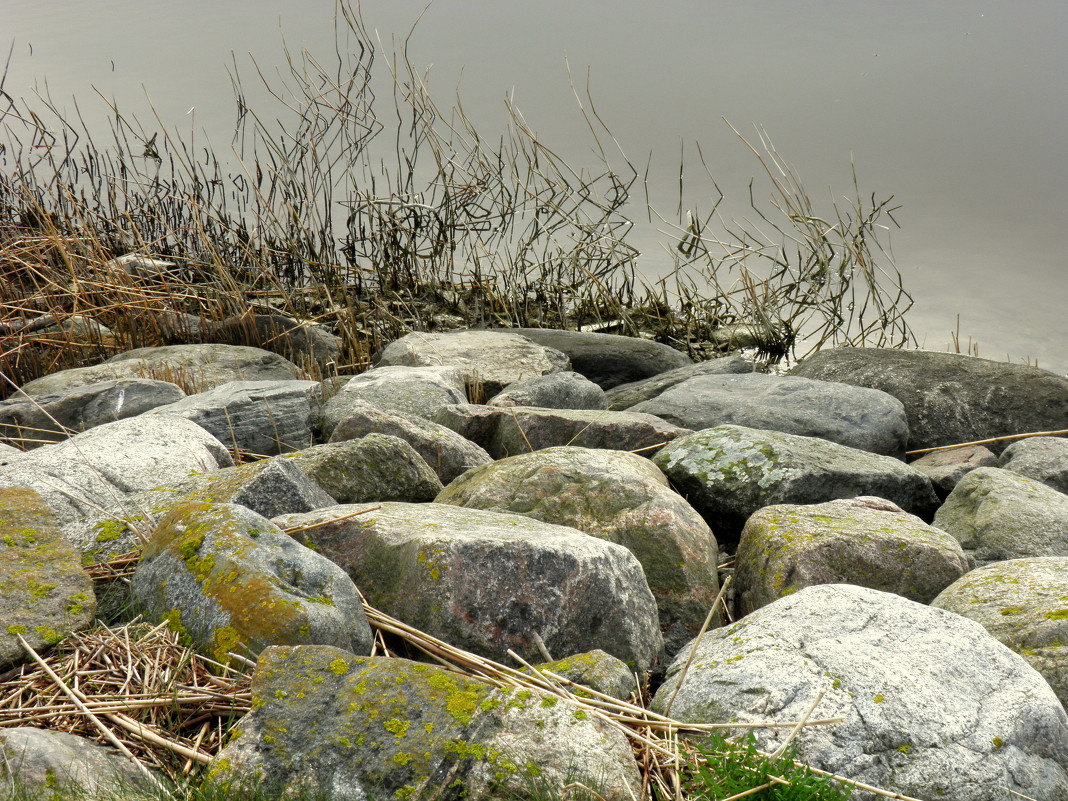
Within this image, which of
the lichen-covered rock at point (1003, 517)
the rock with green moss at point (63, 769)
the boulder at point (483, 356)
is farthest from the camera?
the boulder at point (483, 356)

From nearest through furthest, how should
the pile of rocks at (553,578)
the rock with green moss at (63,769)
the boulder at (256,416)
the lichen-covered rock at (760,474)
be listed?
the rock with green moss at (63,769) → the pile of rocks at (553,578) → the lichen-covered rock at (760,474) → the boulder at (256,416)

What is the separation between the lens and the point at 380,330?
30.0 ft

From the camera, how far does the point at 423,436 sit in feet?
14.4

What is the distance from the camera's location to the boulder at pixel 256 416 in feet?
16.3

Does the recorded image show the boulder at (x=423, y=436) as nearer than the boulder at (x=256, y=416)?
Yes

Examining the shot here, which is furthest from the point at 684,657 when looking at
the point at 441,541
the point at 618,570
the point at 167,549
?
the point at 167,549

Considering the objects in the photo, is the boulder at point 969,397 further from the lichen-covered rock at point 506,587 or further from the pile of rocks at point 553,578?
the lichen-covered rock at point 506,587

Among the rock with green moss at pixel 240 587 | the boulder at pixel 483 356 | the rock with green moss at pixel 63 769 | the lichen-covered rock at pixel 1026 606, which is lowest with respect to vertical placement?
the rock with green moss at pixel 63 769

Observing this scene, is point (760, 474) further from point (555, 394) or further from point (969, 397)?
point (969, 397)

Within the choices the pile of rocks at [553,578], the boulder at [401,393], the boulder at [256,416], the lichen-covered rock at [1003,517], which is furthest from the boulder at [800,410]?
the boulder at [256,416]

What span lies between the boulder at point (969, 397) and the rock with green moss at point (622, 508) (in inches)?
118

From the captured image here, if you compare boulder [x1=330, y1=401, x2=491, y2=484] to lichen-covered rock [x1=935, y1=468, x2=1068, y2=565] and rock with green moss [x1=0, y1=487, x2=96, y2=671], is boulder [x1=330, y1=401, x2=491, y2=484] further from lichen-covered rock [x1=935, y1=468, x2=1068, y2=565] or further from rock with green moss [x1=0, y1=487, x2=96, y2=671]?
lichen-covered rock [x1=935, y1=468, x2=1068, y2=565]

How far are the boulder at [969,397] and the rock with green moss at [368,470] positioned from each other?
3721mm

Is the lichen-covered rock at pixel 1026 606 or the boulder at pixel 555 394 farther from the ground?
the boulder at pixel 555 394
